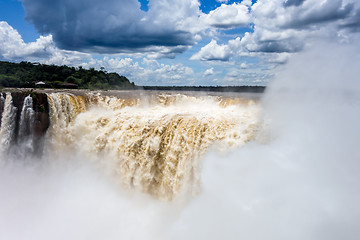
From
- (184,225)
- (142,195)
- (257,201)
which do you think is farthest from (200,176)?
(142,195)

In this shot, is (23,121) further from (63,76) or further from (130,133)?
(63,76)

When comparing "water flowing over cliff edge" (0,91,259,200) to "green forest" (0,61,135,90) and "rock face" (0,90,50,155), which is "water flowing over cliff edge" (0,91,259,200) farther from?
"green forest" (0,61,135,90)

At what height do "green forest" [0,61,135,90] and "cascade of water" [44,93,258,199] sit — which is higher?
"green forest" [0,61,135,90]

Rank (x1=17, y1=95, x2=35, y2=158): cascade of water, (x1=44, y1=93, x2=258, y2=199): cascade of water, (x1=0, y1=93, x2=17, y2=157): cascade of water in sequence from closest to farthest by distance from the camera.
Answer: (x1=44, y1=93, x2=258, y2=199): cascade of water < (x1=0, y1=93, x2=17, y2=157): cascade of water < (x1=17, y1=95, x2=35, y2=158): cascade of water

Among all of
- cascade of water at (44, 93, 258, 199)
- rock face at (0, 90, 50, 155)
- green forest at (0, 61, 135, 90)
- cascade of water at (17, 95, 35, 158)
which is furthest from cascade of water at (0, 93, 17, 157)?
green forest at (0, 61, 135, 90)

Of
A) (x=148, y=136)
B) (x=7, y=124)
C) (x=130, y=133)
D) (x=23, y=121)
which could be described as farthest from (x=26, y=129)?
(x=148, y=136)

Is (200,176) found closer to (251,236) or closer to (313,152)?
(251,236)
